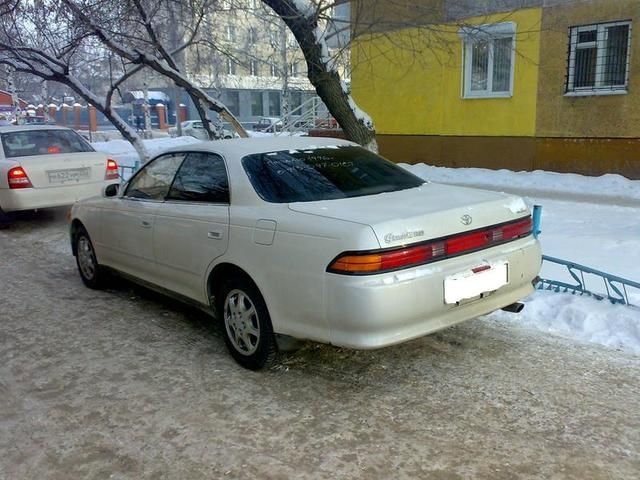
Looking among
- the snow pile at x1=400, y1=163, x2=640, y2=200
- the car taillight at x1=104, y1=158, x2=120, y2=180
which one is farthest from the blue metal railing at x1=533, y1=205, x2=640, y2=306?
the car taillight at x1=104, y1=158, x2=120, y2=180

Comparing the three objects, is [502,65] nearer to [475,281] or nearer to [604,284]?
[604,284]

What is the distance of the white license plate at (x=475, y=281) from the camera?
11.1 feet

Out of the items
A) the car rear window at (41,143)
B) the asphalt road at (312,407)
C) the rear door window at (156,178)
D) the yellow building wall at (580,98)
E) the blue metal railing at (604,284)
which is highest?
the yellow building wall at (580,98)

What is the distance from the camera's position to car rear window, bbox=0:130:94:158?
8.99 m

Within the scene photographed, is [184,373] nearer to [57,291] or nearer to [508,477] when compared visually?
[508,477]

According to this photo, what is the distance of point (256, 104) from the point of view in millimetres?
52812

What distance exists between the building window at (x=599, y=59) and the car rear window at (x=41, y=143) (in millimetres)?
8808

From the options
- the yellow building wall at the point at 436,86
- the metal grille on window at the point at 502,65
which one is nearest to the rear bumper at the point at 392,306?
the yellow building wall at the point at 436,86

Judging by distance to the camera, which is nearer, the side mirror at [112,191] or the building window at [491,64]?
the side mirror at [112,191]

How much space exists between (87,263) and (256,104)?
159ft

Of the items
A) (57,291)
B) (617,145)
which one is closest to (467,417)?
(57,291)

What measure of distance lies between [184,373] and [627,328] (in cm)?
305

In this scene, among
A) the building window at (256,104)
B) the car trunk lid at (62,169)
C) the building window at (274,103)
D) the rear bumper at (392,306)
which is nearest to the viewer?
the rear bumper at (392,306)

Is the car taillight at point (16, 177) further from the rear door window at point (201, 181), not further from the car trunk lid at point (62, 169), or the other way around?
the rear door window at point (201, 181)
